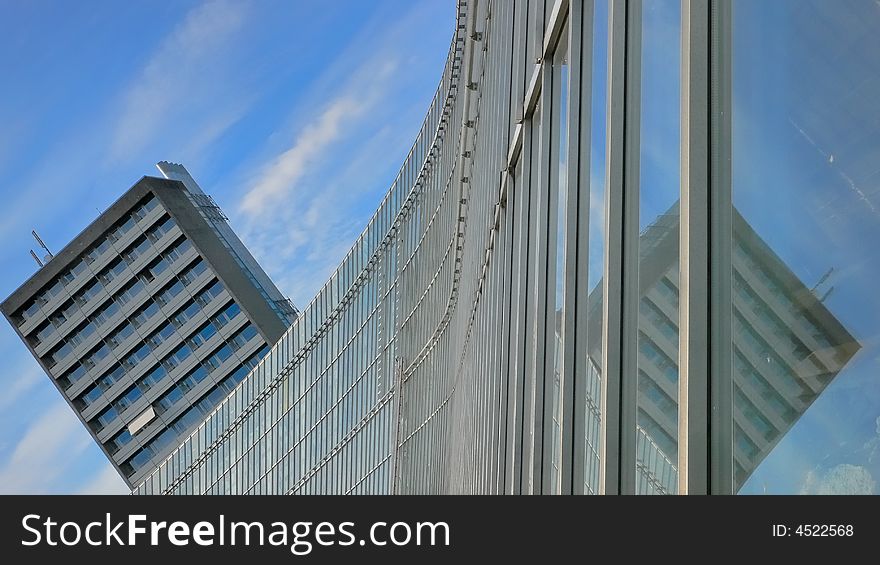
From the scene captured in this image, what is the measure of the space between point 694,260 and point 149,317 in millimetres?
87201

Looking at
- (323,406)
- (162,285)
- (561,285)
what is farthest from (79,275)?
(561,285)

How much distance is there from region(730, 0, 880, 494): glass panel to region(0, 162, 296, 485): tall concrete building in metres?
78.8

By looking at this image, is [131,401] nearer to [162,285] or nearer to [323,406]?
[162,285]

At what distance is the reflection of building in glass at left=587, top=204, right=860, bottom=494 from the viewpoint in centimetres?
314

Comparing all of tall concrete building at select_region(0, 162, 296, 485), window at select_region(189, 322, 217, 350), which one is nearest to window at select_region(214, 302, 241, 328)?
tall concrete building at select_region(0, 162, 296, 485)

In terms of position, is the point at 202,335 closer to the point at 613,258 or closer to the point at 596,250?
the point at 596,250

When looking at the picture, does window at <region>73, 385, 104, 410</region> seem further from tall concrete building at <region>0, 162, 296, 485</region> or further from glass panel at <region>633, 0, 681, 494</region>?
glass panel at <region>633, 0, 681, 494</region>

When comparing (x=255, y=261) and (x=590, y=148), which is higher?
(x=255, y=261)

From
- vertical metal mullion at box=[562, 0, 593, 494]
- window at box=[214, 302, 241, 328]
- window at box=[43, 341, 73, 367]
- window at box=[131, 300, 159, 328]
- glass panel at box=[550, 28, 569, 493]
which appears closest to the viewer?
vertical metal mullion at box=[562, 0, 593, 494]

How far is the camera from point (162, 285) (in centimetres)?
8719
